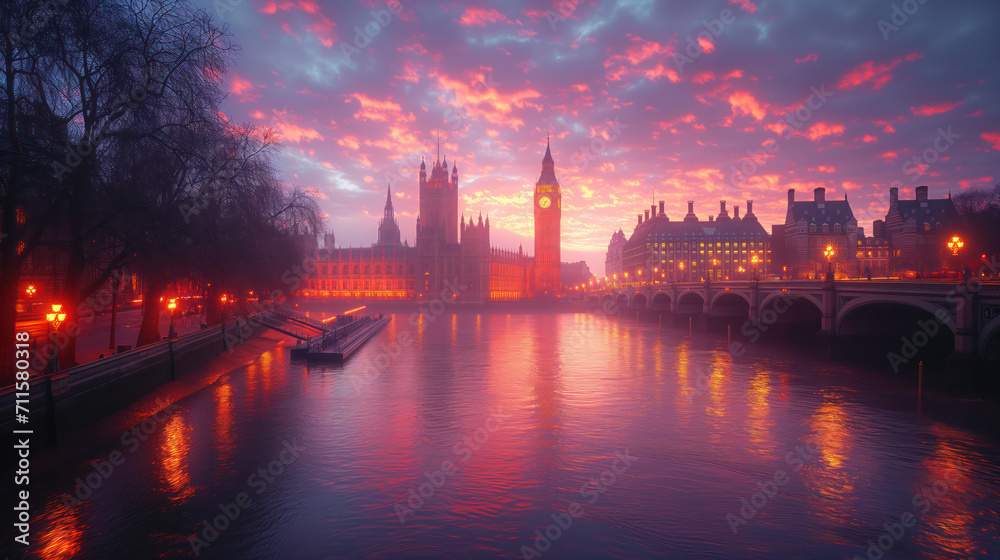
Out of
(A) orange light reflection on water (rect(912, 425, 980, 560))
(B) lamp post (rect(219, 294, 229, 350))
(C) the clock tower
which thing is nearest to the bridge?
(A) orange light reflection on water (rect(912, 425, 980, 560))

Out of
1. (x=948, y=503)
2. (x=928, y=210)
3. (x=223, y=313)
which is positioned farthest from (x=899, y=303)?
(x=928, y=210)

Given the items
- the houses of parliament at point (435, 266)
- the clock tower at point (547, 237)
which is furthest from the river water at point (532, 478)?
the clock tower at point (547, 237)

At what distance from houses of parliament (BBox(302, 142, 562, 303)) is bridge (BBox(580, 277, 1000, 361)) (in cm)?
6612

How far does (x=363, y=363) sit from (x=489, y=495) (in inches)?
941

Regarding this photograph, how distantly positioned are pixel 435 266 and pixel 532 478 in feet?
407

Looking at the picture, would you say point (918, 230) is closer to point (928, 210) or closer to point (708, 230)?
point (928, 210)

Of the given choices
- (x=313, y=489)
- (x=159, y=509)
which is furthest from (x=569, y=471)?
(x=159, y=509)

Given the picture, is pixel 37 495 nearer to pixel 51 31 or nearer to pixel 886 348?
pixel 51 31

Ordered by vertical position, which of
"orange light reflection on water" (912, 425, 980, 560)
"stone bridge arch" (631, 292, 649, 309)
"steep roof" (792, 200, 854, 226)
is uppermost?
"steep roof" (792, 200, 854, 226)

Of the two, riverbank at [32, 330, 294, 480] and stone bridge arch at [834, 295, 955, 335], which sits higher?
stone bridge arch at [834, 295, 955, 335]

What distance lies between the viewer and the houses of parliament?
135 metres

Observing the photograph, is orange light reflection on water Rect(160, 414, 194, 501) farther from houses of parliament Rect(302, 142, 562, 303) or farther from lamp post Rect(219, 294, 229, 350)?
houses of parliament Rect(302, 142, 562, 303)

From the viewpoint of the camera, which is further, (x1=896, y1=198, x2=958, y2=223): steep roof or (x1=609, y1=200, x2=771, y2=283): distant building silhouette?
(x1=609, y1=200, x2=771, y2=283): distant building silhouette

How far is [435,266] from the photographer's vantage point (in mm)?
136000
